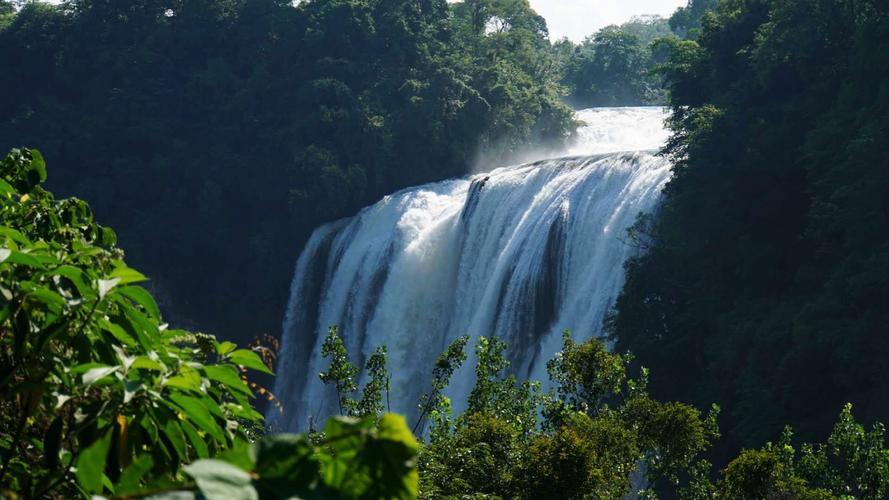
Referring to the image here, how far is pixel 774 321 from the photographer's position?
21.3 metres

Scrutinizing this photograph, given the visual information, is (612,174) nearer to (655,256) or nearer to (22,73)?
(655,256)

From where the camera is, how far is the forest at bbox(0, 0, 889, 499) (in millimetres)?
2719

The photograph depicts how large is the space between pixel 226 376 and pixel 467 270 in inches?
1034

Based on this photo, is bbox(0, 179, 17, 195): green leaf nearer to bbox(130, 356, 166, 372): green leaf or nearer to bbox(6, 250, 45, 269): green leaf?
bbox(6, 250, 45, 269): green leaf

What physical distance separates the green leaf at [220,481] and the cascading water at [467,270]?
22.5 metres

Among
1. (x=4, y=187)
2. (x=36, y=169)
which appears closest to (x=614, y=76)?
(x=36, y=169)

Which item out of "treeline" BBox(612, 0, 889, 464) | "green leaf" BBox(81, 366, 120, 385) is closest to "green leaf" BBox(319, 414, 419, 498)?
"green leaf" BBox(81, 366, 120, 385)

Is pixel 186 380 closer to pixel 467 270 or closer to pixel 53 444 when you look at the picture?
pixel 53 444

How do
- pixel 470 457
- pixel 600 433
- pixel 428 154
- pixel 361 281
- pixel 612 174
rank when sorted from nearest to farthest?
pixel 470 457, pixel 600 433, pixel 612 174, pixel 361 281, pixel 428 154

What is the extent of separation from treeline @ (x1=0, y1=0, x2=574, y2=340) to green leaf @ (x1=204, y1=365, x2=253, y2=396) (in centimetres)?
3511

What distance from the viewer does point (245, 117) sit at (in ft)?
139

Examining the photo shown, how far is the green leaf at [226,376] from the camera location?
2686mm

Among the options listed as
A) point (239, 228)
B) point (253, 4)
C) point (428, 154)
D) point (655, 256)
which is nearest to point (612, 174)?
point (655, 256)

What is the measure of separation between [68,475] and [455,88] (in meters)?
37.4
